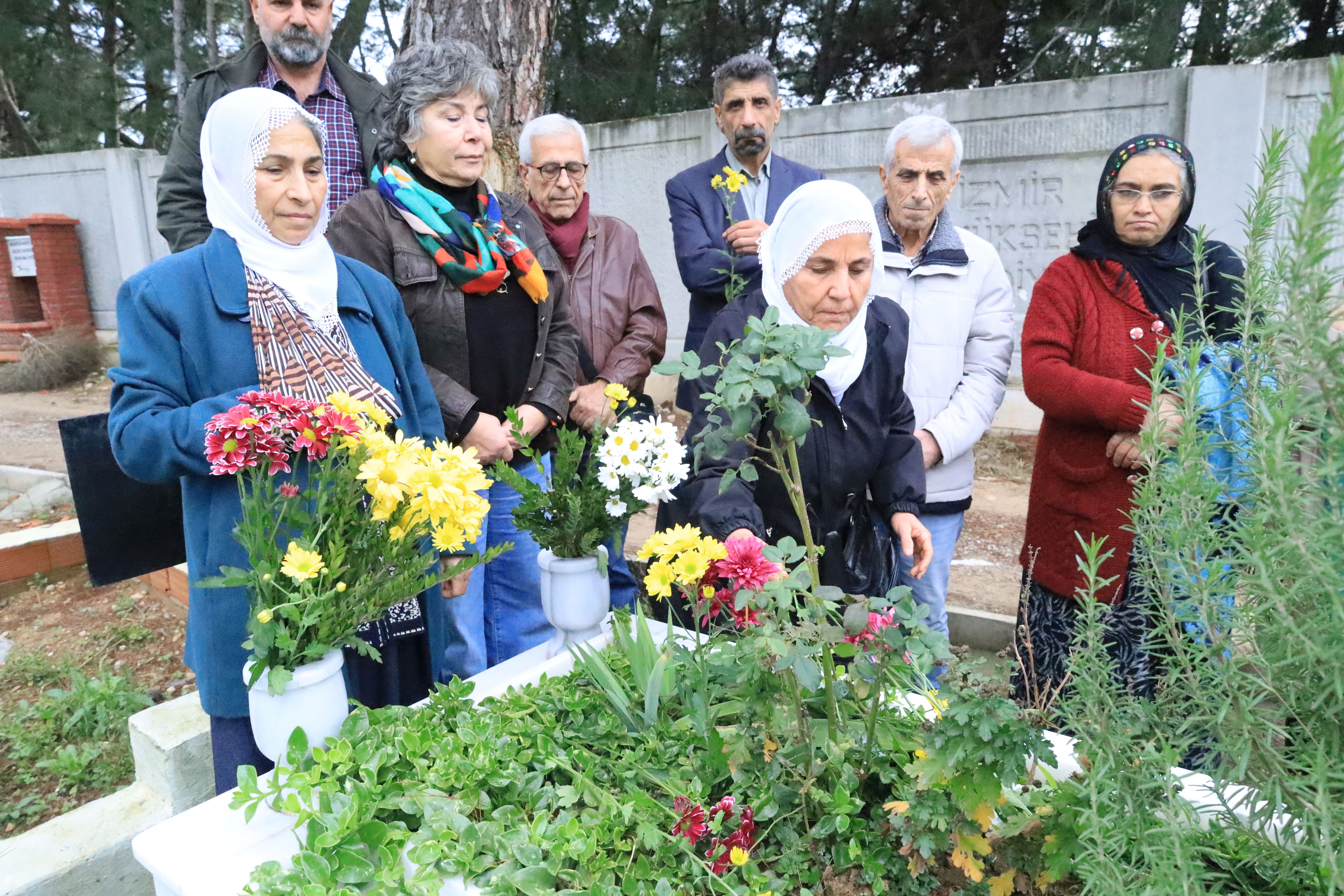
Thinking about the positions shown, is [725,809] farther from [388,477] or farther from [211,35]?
[211,35]

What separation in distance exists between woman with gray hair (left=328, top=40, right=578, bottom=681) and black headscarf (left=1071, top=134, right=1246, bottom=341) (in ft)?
5.20

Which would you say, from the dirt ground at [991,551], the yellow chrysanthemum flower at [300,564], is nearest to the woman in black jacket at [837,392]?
the yellow chrysanthemum flower at [300,564]

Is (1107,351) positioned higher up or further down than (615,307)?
further down

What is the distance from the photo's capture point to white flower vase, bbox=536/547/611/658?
76.2 inches

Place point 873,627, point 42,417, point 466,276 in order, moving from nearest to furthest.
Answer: point 873,627, point 466,276, point 42,417

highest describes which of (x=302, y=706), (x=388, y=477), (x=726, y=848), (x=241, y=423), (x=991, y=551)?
(x=241, y=423)

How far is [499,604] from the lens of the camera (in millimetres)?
2852

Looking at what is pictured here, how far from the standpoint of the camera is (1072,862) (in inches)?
39.8

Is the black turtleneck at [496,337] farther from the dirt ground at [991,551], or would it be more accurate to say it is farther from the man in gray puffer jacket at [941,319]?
the dirt ground at [991,551]

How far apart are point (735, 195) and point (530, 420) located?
4.57ft

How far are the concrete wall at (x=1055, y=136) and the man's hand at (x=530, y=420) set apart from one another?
405 centimetres

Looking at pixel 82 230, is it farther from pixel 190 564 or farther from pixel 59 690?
pixel 190 564

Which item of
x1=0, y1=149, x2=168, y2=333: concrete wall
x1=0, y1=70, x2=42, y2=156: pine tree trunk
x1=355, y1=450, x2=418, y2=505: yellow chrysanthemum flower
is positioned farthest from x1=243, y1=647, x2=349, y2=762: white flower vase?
x1=0, y1=70, x2=42, y2=156: pine tree trunk

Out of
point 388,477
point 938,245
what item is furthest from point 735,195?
point 388,477
